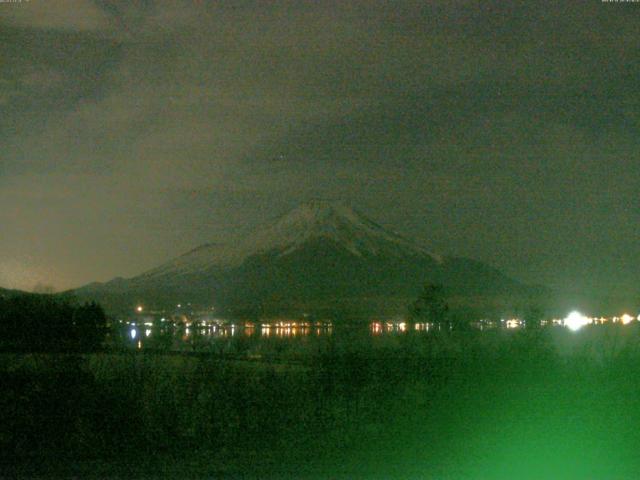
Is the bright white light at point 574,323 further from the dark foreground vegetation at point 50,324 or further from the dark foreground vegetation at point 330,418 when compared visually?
the dark foreground vegetation at point 50,324

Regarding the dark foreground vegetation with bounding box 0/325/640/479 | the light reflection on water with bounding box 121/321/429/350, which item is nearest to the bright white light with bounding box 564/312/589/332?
the light reflection on water with bounding box 121/321/429/350

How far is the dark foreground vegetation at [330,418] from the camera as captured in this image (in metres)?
12.8

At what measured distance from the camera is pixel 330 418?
1552cm

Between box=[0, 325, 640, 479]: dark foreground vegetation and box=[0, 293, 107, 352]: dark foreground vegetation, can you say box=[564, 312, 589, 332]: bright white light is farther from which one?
box=[0, 293, 107, 352]: dark foreground vegetation

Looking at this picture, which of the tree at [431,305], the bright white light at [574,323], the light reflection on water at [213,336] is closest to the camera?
the bright white light at [574,323]

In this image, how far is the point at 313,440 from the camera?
1445cm

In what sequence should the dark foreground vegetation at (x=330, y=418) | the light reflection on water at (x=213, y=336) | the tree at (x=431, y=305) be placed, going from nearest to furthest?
the dark foreground vegetation at (x=330, y=418)
the light reflection on water at (x=213, y=336)
the tree at (x=431, y=305)

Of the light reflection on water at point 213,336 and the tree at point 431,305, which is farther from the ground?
the tree at point 431,305

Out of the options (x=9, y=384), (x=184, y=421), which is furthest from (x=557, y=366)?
(x=9, y=384)

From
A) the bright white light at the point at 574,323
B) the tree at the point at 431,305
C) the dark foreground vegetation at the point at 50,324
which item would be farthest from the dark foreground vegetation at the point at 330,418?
the tree at the point at 431,305

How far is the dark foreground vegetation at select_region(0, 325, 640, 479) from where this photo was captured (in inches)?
504

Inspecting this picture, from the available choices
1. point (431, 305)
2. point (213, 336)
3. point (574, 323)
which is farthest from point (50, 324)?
point (574, 323)

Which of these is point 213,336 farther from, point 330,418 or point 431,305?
point 330,418

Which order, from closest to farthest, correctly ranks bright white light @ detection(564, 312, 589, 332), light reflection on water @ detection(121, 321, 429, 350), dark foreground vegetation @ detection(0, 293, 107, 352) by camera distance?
bright white light @ detection(564, 312, 589, 332), light reflection on water @ detection(121, 321, 429, 350), dark foreground vegetation @ detection(0, 293, 107, 352)
